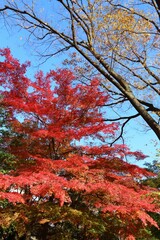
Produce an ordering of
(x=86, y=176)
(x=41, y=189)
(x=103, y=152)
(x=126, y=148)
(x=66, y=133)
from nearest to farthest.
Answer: (x=41, y=189) → (x=86, y=176) → (x=66, y=133) → (x=103, y=152) → (x=126, y=148)

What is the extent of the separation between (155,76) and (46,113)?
461 centimetres

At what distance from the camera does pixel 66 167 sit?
7059 millimetres

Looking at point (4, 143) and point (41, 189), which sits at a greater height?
point (4, 143)

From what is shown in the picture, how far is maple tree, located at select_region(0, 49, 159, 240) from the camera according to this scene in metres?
6.71

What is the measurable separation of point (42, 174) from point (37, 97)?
9.46ft

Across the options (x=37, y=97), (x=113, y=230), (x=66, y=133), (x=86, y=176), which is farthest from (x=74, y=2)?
(x=113, y=230)

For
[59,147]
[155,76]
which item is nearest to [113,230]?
[59,147]

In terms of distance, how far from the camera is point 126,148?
30.5ft

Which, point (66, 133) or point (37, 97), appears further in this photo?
point (37, 97)

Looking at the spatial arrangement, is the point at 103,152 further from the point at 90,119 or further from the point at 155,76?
the point at 155,76

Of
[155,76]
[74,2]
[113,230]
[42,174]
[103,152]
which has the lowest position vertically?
[113,230]

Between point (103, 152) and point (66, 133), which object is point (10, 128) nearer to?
point (66, 133)

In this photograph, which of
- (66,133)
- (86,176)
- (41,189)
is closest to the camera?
(41,189)

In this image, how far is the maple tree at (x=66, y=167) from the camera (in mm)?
6707
